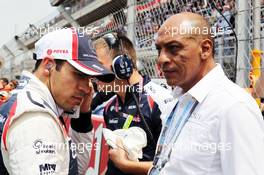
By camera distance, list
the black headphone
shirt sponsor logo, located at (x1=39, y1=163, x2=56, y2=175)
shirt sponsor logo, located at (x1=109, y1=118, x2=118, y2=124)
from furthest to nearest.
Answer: shirt sponsor logo, located at (x1=109, y1=118, x2=118, y2=124)
the black headphone
shirt sponsor logo, located at (x1=39, y1=163, x2=56, y2=175)

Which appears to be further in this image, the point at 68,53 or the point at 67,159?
the point at 68,53

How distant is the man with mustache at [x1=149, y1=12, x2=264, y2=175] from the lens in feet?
4.18

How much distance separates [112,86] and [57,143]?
1.20 meters

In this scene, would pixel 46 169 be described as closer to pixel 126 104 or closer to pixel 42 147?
pixel 42 147

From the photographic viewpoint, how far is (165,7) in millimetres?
3988

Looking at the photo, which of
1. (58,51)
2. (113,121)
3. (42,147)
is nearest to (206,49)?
(58,51)

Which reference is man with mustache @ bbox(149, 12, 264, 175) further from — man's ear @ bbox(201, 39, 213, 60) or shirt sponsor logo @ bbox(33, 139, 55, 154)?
shirt sponsor logo @ bbox(33, 139, 55, 154)

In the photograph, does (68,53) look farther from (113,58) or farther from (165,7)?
(165,7)

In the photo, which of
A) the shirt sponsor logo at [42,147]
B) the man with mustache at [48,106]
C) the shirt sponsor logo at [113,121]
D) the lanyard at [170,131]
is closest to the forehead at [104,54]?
the shirt sponsor logo at [113,121]

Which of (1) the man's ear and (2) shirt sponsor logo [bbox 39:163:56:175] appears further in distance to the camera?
(1) the man's ear

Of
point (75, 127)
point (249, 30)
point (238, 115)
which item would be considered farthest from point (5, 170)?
point (249, 30)

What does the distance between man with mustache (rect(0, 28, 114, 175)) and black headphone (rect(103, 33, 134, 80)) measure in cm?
→ 60

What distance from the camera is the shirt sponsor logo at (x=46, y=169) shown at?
123cm

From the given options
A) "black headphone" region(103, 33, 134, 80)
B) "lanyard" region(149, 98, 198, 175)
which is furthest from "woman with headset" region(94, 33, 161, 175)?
"lanyard" region(149, 98, 198, 175)
